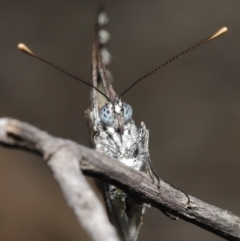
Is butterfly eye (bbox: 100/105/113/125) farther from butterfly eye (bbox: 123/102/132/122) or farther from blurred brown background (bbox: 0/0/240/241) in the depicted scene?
blurred brown background (bbox: 0/0/240/241)

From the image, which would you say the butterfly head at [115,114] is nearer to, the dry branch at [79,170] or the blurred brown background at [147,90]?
the dry branch at [79,170]

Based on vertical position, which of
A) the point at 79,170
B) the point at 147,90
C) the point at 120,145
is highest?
the point at 147,90

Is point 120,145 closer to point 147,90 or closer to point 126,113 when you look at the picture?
point 126,113

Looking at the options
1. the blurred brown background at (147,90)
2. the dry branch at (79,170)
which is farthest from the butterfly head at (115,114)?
the blurred brown background at (147,90)

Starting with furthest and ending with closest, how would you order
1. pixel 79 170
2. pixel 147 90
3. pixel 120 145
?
1. pixel 147 90
2. pixel 120 145
3. pixel 79 170

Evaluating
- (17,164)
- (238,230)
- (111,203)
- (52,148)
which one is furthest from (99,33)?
(17,164)

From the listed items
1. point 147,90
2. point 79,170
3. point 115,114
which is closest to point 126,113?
point 115,114

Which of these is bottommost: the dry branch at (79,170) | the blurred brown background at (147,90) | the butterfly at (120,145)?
the dry branch at (79,170)

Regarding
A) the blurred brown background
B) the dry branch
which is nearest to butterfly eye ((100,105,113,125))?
the dry branch
